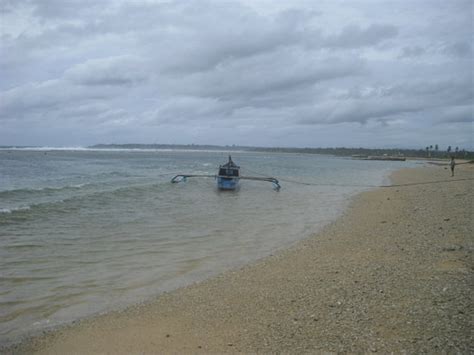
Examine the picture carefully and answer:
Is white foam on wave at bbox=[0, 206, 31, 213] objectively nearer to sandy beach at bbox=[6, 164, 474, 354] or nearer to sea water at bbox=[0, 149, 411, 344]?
sea water at bbox=[0, 149, 411, 344]

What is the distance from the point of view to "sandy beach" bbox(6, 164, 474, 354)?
5098 mm

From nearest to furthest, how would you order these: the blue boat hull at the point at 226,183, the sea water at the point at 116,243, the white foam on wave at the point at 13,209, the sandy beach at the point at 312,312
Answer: the sandy beach at the point at 312,312 < the sea water at the point at 116,243 < the white foam on wave at the point at 13,209 < the blue boat hull at the point at 226,183

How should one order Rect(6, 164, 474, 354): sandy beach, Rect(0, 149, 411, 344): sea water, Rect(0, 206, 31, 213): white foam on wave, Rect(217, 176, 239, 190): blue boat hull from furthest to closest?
Rect(217, 176, 239, 190): blue boat hull < Rect(0, 206, 31, 213): white foam on wave < Rect(0, 149, 411, 344): sea water < Rect(6, 164, 474, 354): sandy beach

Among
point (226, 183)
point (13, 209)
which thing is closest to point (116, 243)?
point (13, 209)

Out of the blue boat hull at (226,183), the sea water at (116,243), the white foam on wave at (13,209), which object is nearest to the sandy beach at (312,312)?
the sea water at (116,243)

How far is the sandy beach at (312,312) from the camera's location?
5098 millimetres

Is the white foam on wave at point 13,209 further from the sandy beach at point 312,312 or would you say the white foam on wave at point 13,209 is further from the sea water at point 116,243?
the sandy beach at point 312,312

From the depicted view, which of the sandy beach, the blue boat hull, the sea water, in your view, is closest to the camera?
the sandy beach

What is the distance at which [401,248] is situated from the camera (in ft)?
32.4

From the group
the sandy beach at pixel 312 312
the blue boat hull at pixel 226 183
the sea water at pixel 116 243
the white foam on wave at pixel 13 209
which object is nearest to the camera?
the sandy beach at pixel 312 312

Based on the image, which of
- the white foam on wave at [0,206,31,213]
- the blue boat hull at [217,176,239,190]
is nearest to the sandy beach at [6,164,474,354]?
the white foam on wave at [0,206,31,213]

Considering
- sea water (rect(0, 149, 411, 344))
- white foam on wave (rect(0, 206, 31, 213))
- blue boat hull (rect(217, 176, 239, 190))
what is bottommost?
sea water (rect(0, 149, 411, 344))

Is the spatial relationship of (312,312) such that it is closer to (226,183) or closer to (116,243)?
(116,243)

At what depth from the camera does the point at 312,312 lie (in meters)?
6.00
